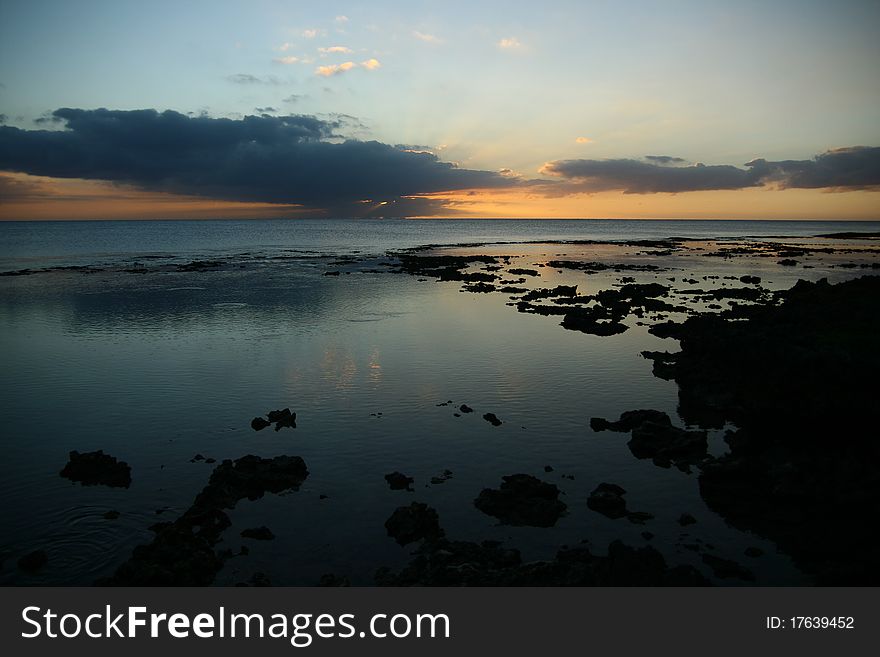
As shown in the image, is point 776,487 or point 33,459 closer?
point 776,487

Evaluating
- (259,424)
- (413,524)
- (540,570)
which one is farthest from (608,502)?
(259,424)

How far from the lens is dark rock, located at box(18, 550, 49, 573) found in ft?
41.0

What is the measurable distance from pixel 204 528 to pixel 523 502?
29.2 feet

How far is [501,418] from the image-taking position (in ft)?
72.2

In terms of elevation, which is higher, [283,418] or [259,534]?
[283,418]

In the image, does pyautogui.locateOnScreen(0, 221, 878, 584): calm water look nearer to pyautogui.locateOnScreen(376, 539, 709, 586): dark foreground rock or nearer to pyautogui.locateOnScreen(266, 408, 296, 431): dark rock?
pyautogui.locateOnScreen(266, 408, 296, 431): dark rock

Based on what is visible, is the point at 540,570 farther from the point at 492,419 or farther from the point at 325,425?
the point at 325,425

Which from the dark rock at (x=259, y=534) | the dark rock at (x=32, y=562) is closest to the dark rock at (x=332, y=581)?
the dark rock at (x=259, y=534)

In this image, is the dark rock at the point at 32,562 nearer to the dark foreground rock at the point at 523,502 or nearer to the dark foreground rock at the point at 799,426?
the dark foreground rock at the point at 523,502

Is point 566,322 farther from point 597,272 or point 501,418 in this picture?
point 597,272

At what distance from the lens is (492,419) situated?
70.9ft

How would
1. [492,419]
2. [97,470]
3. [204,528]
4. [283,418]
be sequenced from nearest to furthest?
[204,528], [97,470], [283,418], [492,419]
